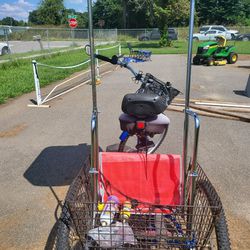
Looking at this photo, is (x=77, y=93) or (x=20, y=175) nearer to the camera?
(x=20, y=175)

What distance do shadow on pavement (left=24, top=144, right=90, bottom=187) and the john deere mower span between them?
38.1ft

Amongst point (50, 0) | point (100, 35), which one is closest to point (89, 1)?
point (100, 35)

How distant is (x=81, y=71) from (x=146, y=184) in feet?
36.6

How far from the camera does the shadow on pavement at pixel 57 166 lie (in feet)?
12.8

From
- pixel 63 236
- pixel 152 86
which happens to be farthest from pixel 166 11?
pixel 63 236

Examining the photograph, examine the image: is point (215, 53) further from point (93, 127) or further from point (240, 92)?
point (93, 127)

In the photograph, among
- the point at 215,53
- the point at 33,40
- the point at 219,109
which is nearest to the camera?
the point at 219,109

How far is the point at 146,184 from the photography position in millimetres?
2670

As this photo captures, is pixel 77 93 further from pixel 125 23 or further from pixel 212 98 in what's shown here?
pixel 125 23

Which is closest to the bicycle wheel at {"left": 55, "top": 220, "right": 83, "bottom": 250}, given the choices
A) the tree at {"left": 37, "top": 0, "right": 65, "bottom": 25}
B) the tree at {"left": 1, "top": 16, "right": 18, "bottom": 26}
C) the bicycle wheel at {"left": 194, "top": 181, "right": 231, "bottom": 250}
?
the bicycle wheel at {"left": 194, "top": 181, "right": 231, "bottom": 250}

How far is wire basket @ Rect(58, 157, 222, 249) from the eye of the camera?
1.97 m

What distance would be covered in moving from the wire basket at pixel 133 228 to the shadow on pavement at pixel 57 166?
1676 mm

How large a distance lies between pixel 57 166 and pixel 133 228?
2256mm

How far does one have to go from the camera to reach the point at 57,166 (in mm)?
4246
